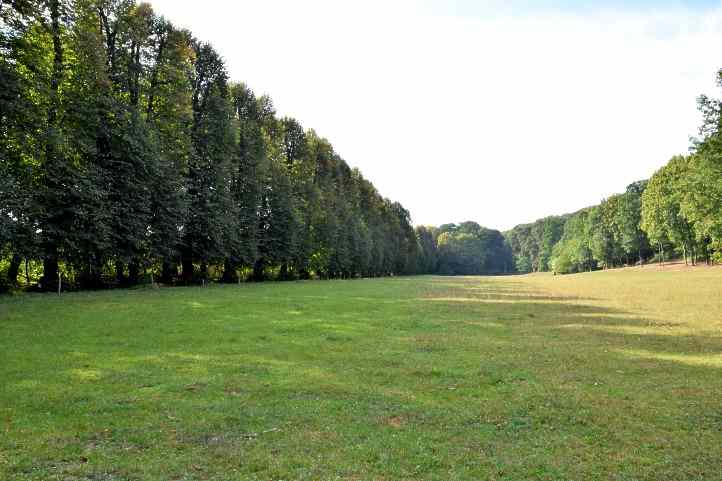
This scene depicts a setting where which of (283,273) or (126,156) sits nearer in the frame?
(126,156)

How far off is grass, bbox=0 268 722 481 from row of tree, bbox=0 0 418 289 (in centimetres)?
1233

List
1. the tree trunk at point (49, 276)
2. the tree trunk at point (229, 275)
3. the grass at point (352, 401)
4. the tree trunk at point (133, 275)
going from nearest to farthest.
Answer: the grass at point (352, 401), the tree trunk at point (49, 276), the tree trunk at point (133, 275), the tree trunk at point (229, 275)

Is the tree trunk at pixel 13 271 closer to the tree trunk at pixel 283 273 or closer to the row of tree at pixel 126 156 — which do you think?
the row of tree at pixel 126 156

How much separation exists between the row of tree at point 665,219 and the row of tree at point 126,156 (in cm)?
4178

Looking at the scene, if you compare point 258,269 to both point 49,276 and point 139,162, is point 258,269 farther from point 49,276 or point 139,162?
point 49,276

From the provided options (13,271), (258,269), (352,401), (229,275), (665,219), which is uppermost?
(665,219)

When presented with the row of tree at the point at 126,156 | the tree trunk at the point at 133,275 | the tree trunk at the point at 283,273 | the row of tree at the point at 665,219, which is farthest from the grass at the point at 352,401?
the tree trunk at the point at 283,273

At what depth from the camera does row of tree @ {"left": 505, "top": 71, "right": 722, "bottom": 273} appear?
41.6 metres

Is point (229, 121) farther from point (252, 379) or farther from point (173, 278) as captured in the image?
point (252, 379)

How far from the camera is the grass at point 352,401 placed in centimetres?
649

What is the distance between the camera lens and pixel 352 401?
9.32 metres

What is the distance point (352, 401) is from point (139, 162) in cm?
3041

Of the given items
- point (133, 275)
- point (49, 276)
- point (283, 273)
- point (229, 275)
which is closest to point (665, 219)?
point (283, 273)

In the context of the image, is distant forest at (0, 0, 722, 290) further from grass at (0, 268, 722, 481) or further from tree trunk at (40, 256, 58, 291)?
grass at (0, 268, 722, 481)
